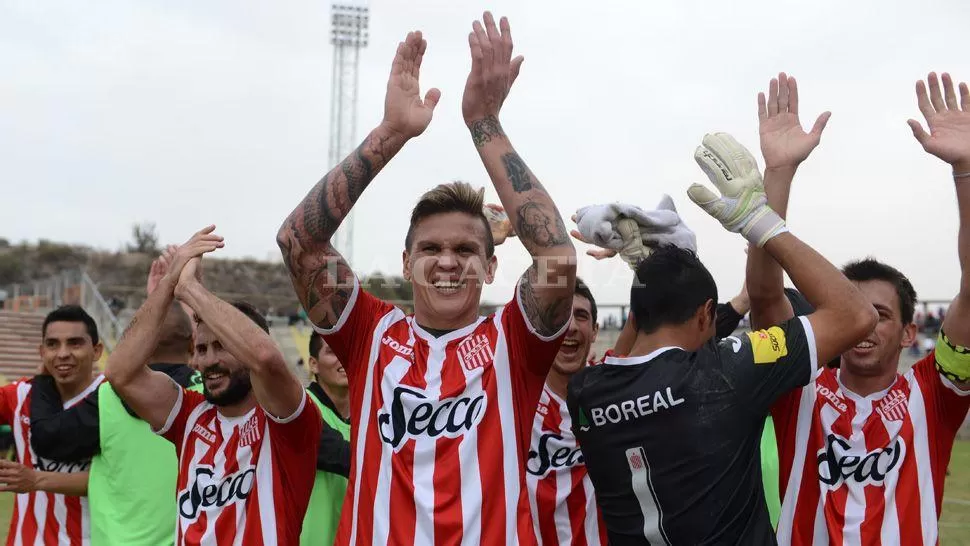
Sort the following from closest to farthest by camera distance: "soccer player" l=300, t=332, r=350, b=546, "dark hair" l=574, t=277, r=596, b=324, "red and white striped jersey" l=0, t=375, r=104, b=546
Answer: "soccer player" l=300, t=332, r=350, b=546 → "dark hair" l=574, t=277, r=596, b=324 → "red and white striped jersey" l=0, t=375, r=104, b=546

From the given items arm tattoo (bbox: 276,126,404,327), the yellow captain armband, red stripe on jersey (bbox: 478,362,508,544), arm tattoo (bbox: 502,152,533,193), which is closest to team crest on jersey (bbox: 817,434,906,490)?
the yellow captain armband

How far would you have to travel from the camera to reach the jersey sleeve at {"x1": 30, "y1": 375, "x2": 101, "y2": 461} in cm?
503

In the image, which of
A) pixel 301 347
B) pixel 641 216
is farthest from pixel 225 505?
pixel 301 347

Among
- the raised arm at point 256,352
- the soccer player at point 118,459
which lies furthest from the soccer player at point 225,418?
the soccer player at point 118,459

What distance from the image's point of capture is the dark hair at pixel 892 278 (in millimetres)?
3885

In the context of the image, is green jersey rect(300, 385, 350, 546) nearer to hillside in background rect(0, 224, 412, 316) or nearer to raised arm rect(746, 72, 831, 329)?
raised arm rect(746, 72, 831, 329)

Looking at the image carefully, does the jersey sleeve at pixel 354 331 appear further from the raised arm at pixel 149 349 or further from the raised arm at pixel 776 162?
the raised arm at pixel 776 162

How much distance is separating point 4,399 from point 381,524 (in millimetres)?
3562

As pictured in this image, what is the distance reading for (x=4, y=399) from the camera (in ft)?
18.2

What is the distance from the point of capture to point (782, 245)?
125 inches

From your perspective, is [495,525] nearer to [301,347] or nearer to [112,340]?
[112,340]

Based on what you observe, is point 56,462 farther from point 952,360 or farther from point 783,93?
point 952,360

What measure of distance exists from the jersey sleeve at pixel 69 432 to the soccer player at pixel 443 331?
2.31 metres

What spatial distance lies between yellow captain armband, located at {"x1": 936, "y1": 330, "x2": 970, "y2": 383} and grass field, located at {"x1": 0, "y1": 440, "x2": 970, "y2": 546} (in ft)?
26.4
